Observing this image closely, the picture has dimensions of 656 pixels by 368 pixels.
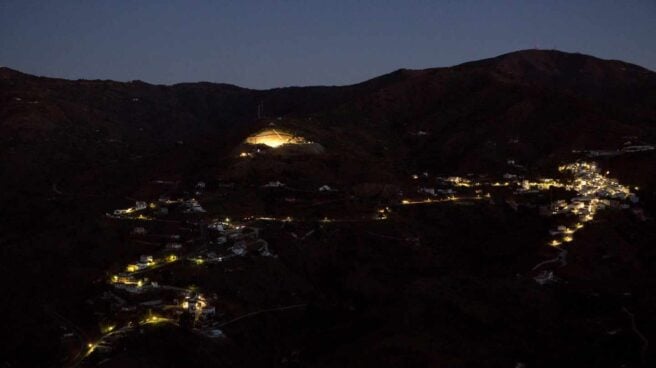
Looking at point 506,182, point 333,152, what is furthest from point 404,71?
point 506,182

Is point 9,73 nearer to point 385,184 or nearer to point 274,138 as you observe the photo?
point 274,138

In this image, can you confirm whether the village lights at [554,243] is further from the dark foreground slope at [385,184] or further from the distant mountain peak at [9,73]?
the distant mountain peak at [9,73]

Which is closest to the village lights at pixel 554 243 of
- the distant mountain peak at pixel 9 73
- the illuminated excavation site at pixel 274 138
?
the illuminated excavation site at pixel 274 138

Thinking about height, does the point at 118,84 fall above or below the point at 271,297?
above

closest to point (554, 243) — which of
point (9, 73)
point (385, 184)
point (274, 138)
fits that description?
point (385, 184)

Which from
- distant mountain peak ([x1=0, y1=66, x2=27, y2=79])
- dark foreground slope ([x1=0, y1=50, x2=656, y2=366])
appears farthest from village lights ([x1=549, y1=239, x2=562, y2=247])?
distant mountain peak ([x1=0, y1=66, x2=27, y2=79])

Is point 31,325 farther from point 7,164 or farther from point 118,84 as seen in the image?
point 118,84
